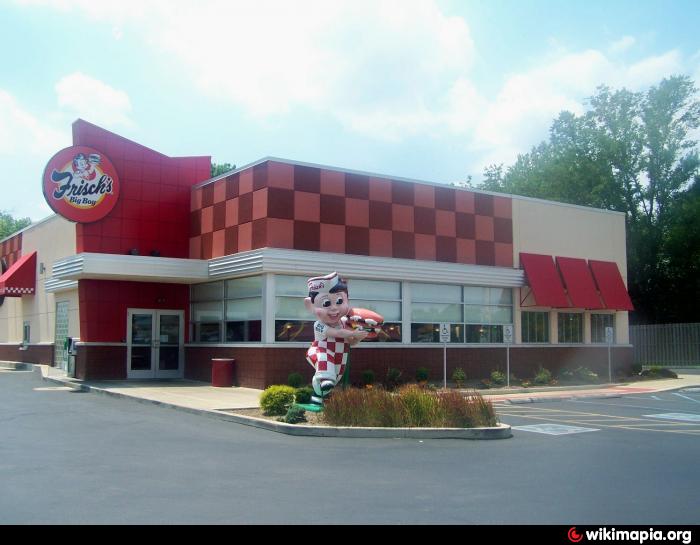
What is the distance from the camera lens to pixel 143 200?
82.8 ft

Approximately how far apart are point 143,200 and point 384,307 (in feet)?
29.9

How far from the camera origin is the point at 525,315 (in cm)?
2833

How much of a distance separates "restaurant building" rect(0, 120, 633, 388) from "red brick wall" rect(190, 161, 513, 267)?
5 cm

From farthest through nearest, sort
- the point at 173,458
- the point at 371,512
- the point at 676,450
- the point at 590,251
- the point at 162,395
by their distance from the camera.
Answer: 1. the point at 590,251
2. the point at 162,395
3. the point at 676,450
4. the point at 173,458
5. the point at 371,512

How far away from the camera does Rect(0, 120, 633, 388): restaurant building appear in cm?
2234

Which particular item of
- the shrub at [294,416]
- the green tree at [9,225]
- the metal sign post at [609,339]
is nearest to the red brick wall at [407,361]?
the metal sign post at [609,339]

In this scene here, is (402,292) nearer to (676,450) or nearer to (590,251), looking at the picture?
(590,251)

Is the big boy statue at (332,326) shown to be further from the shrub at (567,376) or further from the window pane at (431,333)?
the shrub at (567,376)

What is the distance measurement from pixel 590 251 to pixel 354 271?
490 inches

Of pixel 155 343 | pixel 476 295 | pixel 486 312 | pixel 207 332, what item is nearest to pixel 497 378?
pixel 486 312

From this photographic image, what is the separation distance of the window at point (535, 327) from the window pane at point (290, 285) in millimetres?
9899

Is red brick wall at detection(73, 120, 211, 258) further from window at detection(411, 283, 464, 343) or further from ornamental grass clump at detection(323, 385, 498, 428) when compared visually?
ornamental grass clump at detection(323, 385, 498, 428)

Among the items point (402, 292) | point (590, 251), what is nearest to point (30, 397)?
point (402, 292)

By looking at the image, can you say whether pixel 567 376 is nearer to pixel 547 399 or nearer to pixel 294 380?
pixel 547 399
